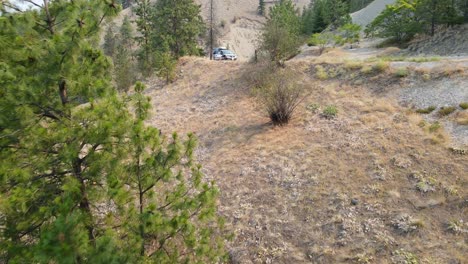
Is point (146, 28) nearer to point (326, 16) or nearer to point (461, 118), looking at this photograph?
point (461, 118)

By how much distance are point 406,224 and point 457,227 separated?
0.99 metres

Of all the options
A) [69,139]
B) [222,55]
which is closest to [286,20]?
[222,55]

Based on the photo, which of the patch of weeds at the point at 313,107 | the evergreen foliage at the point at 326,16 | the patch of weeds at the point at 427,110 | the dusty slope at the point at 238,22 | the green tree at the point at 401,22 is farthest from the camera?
the dusty slope at the point at 238,22

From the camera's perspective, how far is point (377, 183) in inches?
328

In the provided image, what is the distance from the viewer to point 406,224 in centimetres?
703

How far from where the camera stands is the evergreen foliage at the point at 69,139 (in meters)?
3.96

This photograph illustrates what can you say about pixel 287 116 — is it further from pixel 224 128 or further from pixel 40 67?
pixel 40 67

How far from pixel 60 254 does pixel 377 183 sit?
762cm

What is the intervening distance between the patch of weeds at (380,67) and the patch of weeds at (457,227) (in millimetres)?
8967

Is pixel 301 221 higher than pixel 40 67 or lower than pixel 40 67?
lower

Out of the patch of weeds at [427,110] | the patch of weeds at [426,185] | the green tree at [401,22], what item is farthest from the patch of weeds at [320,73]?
the green tree at [401,22]

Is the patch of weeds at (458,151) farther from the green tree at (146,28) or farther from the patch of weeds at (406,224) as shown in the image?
the green tree at (146,28)

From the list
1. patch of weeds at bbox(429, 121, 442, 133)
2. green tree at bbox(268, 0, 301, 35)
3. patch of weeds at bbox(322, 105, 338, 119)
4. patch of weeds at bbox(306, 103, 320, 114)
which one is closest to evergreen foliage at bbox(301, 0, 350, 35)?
green tree at bbox(268, 0, 301, 35)

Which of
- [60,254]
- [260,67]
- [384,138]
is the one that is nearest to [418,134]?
[384,138]
